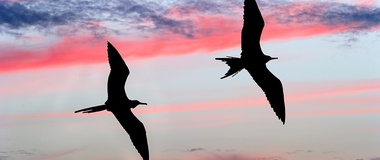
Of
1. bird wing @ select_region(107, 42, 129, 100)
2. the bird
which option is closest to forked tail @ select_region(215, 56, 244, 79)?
the bird

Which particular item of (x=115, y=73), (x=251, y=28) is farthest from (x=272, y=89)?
(x=115, y=73)

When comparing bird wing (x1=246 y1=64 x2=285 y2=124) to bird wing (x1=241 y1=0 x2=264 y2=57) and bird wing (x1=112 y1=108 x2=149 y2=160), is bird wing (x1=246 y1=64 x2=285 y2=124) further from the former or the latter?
bird wing (x1=112 y1=108 x2=149 y2=160)

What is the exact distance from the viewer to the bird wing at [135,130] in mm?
28016

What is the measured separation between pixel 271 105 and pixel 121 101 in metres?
6.98

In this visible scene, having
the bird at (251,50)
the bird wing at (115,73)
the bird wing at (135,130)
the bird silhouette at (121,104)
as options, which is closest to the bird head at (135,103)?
the bird silhouette at (121,104)

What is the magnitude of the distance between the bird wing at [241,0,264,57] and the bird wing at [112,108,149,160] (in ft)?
20.0

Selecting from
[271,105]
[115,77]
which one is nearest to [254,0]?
[271,105]

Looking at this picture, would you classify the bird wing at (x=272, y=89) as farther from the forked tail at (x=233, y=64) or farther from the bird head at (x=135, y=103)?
the bird head at (x=135, y=103)

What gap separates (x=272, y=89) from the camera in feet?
91.8

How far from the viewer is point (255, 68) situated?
27.0m

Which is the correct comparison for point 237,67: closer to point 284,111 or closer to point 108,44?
point 284,111

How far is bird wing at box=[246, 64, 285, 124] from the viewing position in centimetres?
2764

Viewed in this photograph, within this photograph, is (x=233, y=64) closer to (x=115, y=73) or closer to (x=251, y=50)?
(x=251, y=50)

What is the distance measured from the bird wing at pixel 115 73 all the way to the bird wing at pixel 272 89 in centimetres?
582
